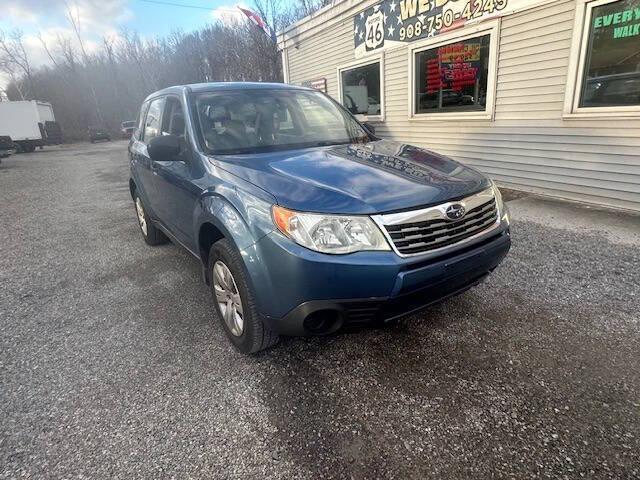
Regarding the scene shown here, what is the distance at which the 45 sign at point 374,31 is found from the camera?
8.54 m

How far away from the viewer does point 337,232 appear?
6.40 feet

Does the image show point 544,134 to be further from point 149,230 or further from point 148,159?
point 149,230

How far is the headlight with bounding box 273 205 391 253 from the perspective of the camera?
1937 mm

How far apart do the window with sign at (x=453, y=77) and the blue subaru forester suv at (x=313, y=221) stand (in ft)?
15.2

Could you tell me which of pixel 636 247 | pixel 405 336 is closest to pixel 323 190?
pixel 405 336

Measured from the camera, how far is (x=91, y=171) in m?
13.7

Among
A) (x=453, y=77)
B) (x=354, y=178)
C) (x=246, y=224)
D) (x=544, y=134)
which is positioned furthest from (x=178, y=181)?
(x=453, y=77)

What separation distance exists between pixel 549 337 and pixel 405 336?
0.95 metres

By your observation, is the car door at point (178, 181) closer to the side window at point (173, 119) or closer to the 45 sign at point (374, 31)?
the side window at point (173, 119)

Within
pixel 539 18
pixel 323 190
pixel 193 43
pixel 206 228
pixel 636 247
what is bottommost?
pixel 636 247

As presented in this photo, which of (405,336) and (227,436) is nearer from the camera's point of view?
(227,436)

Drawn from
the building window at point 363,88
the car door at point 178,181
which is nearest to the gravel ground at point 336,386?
the car door at point 178,181

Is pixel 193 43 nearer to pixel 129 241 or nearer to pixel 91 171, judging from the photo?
pixel 91 171

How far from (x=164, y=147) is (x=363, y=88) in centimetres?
801
